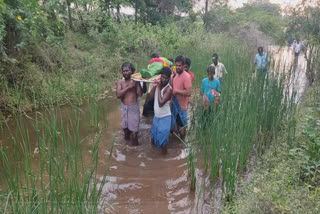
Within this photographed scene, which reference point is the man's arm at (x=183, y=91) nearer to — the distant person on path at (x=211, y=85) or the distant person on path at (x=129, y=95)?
the distant person on path at (x=211, y=85)

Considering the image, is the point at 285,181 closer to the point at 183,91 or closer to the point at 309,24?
the point at 183,91

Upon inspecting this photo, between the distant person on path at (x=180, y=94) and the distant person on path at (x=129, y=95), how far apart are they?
53 cm

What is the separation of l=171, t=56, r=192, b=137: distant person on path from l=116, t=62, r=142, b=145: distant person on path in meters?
0.53

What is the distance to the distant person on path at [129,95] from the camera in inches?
155

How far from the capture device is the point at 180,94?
4082 mm

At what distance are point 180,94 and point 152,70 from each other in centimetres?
53

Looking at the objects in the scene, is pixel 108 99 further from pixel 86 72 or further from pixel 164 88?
pixel 164 88

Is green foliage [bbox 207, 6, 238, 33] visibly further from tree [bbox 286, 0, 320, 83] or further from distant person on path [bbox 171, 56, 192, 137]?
distant person on path [bbox 171, 56, 192, 137]

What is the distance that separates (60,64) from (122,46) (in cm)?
280

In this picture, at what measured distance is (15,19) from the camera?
17.1 ft

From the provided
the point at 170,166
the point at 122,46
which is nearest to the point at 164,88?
the point at 170,166

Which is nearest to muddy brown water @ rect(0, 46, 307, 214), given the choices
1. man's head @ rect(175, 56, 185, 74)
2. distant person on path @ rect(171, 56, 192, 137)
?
distant person on path @ rect(171, 56, 192, 137)

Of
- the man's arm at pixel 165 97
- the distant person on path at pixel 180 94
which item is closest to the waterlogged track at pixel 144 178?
the distant person on path at pixel 180 94

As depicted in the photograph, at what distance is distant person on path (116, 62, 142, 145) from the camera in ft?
12.9
